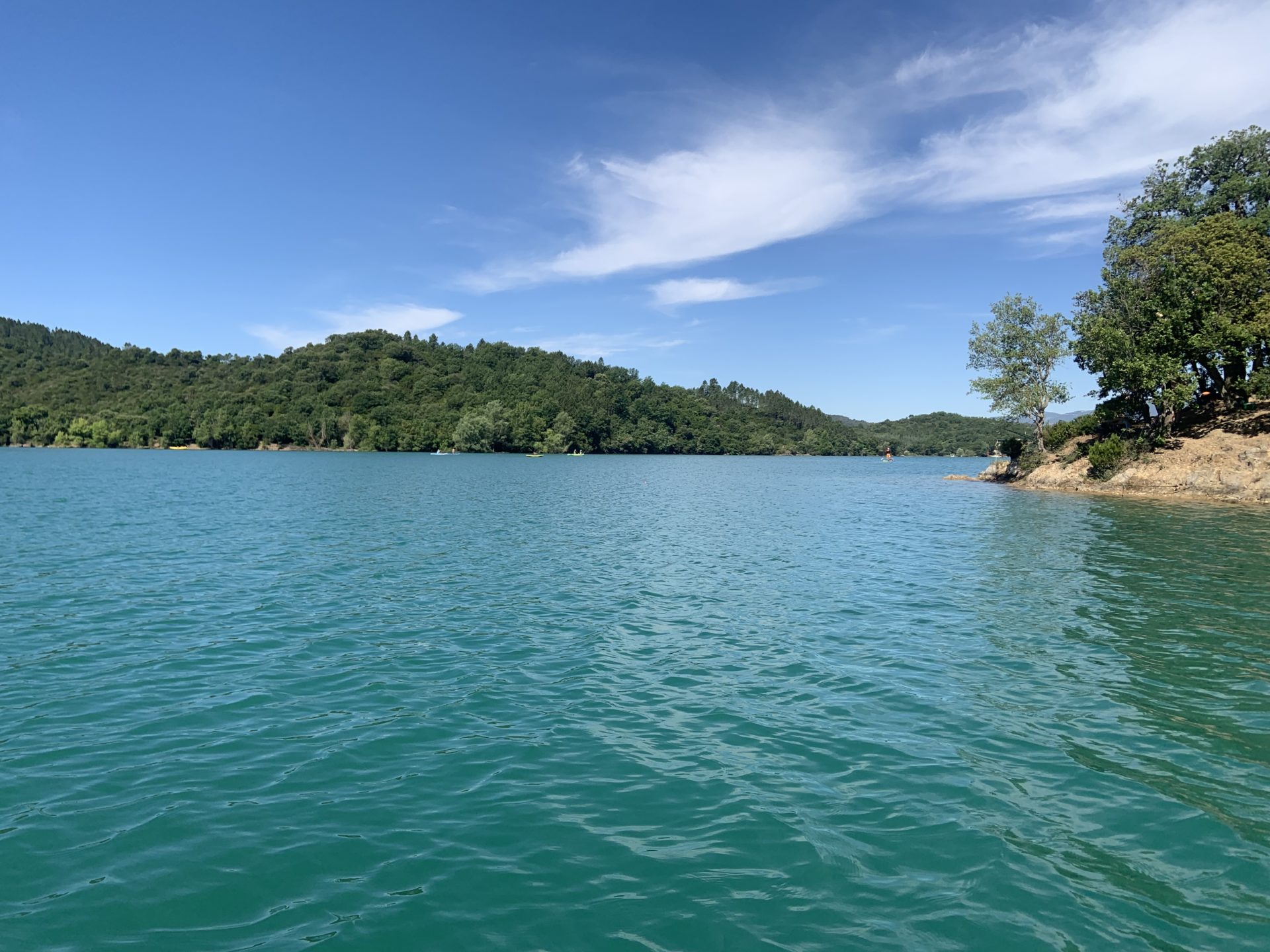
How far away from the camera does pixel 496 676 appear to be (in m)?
14.3

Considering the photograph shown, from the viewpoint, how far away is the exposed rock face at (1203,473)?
5341cm

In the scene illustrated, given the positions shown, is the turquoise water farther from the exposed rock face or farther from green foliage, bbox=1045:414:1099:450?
green foliage, bbox=1045:414:1099:450

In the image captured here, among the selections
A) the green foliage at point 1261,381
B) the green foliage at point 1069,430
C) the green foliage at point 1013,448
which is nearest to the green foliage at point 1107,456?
the green foliage at point 1261,381

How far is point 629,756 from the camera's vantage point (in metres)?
10.6

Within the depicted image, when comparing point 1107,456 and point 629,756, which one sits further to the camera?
point 1107,456

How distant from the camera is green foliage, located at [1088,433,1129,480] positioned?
6303 centimetres

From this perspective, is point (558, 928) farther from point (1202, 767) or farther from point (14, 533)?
point (14, 533)

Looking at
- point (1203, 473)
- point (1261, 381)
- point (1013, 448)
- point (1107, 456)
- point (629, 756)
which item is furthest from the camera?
point (1013, 448)

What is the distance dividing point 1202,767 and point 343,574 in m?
23.2

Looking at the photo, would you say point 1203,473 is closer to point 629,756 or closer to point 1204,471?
point 1204,471

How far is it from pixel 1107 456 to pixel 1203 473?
24.9ft

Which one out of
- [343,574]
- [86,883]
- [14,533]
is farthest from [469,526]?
[86,883]

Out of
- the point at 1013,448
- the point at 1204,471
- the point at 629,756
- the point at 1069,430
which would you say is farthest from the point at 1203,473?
the point at 629,756

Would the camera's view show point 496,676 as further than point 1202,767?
Yes
